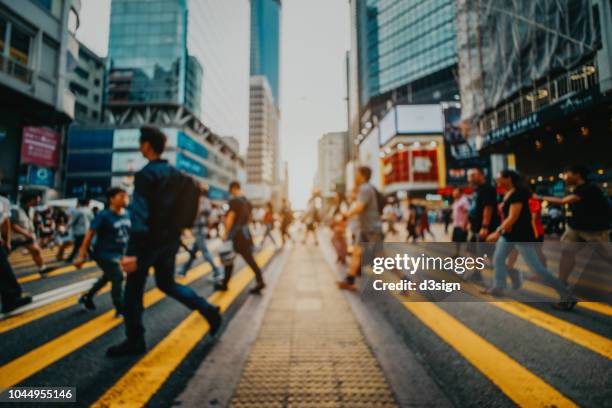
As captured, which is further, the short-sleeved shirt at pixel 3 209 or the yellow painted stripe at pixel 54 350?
the short-sleeved shirt at pixel 3 209

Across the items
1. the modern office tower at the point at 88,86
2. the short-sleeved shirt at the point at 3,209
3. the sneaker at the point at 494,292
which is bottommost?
the sneaker at the point at 494,292

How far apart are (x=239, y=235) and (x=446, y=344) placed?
10.4 ft

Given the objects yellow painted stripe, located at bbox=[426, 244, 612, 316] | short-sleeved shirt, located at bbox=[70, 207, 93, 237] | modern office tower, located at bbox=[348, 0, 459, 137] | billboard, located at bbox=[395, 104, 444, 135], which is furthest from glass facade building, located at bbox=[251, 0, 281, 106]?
yellow painted stripe, located at bbox=[426, 244, 612, 316]

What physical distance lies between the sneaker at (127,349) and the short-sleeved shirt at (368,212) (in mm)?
3099

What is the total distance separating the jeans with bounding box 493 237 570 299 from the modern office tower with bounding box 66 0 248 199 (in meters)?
48.2

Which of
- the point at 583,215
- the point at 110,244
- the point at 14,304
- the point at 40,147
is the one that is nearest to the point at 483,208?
the point at 583,215

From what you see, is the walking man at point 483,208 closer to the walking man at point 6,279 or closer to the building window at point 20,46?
the walking man at point 6,279

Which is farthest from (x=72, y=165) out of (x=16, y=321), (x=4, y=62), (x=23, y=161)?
(x=16, y=321)

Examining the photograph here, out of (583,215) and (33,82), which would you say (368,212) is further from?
(33,82)

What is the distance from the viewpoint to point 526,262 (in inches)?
143

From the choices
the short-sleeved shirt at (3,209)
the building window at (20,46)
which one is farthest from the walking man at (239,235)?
the building window at (20,46)

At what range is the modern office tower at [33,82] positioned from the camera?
1381cm

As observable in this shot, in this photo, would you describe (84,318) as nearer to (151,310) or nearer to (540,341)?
(151,310)

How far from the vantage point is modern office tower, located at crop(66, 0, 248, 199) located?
45750 millimetres
